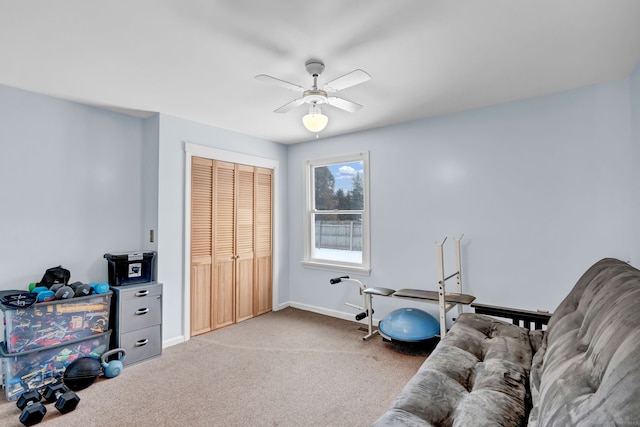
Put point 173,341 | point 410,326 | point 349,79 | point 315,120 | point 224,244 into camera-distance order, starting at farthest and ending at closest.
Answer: point 224,244, point 173,341, point 410,326, point 315,120, point 349,79

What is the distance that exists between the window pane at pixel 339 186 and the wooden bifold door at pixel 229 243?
2.43 feet

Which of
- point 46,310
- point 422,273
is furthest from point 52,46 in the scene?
point 422,273

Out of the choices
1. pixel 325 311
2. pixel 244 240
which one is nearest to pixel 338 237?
pixel 325 311

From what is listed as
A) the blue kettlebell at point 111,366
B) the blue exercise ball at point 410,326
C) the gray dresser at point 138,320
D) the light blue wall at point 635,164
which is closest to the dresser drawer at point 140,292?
the gray dresser at point 138,320

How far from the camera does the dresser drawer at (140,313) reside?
3041 mm

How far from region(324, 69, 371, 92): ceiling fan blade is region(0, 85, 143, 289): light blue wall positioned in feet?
8.54

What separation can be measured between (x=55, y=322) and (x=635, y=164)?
16.1ft

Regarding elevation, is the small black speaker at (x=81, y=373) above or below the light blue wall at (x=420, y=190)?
below

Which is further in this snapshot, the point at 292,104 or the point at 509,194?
the point at 509,194

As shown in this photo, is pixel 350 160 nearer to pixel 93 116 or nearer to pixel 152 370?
pixel 93 116

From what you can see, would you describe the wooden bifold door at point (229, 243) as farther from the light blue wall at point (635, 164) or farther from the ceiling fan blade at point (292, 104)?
the light blue wall at point (635, 164)

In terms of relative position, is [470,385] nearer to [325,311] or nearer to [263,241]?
[325,311]

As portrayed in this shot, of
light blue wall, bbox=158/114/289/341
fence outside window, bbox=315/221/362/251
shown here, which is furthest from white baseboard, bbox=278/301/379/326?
light blue wall, bbox=158/114/289/341

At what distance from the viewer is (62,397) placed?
2.30 metres
